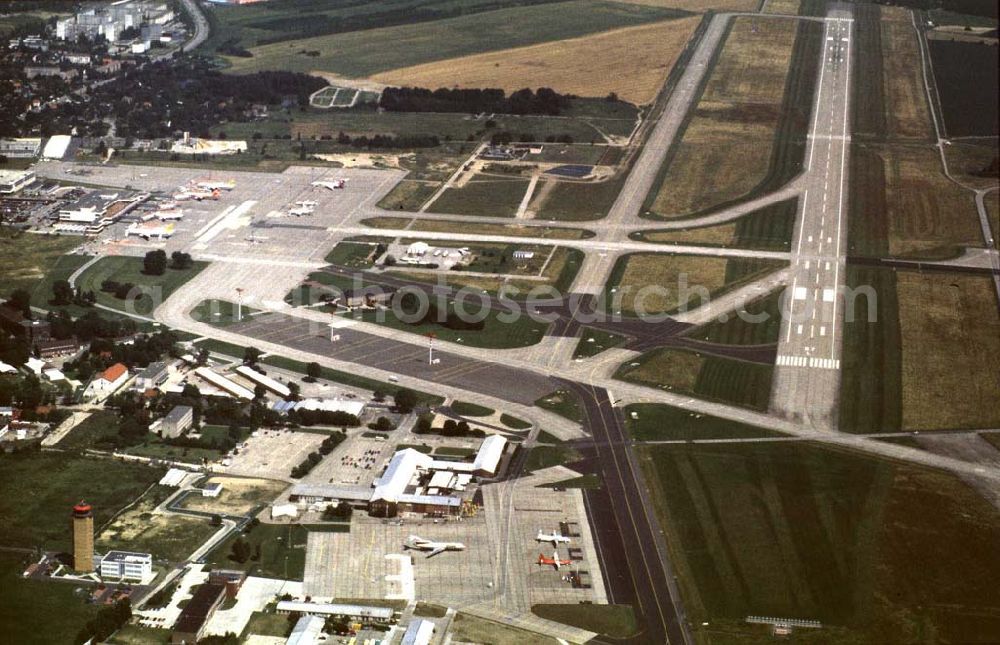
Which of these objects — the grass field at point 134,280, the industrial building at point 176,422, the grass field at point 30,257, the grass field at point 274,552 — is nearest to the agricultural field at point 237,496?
the grass field at point 274,552

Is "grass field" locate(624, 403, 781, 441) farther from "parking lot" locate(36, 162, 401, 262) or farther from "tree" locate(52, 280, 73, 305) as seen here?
"tree" locate(52, 280, 73, 305)

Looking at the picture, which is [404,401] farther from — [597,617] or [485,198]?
[485,198]

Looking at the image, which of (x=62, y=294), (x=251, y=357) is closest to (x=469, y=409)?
(x=251, y=357)

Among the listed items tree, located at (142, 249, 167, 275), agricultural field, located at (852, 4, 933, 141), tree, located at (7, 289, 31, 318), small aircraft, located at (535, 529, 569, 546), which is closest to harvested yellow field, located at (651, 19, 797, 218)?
agricultural field, located at (852, 4, 933, 141)

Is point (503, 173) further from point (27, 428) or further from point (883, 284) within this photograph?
point (27, 428)

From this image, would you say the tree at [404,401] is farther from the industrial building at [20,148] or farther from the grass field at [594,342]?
the industrial building at [20,148]
